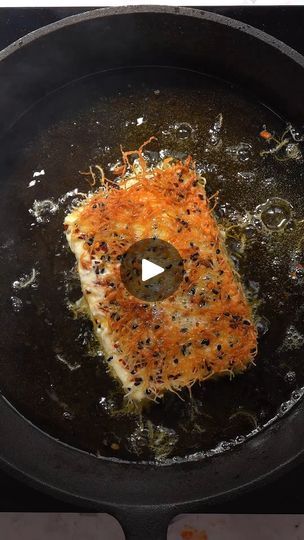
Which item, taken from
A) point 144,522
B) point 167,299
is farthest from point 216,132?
point 144,522

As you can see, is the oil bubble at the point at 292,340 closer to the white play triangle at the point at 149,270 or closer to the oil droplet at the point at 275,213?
the oil droplet at the point at 275,213

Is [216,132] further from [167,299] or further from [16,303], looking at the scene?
[16,303]

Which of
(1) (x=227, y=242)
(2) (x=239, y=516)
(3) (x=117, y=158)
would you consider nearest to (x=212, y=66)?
(3) (x=117, y=158)

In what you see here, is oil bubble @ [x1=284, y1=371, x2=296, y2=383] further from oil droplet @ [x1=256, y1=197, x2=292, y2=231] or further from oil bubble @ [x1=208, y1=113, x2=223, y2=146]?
oil bubble @ [x1=208, y1=113, x2=223, y2=146]

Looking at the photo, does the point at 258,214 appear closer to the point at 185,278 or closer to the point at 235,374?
the point at 185,278

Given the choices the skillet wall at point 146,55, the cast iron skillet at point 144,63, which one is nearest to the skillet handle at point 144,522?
the cast iron skillet at point 144,63

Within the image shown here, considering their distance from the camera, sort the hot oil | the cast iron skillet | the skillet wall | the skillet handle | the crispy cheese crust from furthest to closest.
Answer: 1. the skillet wall
2. the hot oil
3. the crispy cheese crust
4. the cast iron skillet
5. the skillet handle

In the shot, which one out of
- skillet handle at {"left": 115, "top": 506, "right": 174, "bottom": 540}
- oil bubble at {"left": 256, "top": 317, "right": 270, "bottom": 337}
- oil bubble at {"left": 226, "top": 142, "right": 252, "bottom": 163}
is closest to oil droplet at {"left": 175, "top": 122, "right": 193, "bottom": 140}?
oil bubble at {"left": 226, "top": 142, "right": 252, "bottom": 163}
